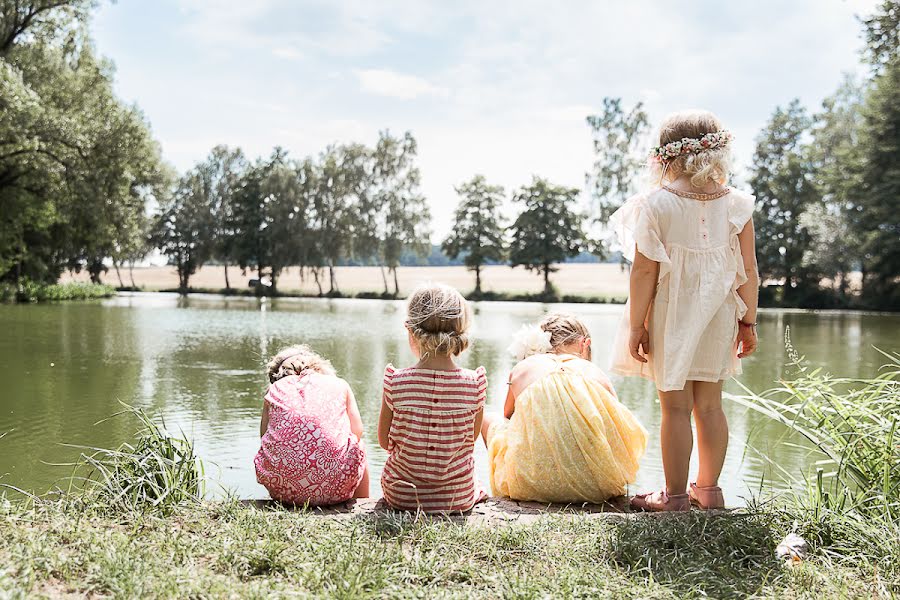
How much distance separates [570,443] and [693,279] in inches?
32.9

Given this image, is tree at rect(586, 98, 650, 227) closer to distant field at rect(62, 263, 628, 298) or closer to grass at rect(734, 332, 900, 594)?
distant field at rect(62, 263, 628, 298)

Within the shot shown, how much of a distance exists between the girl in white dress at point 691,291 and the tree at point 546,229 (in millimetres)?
39171

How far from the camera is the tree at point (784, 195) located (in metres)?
33.9

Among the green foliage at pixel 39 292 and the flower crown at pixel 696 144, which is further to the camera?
the green foliage at pixel 39 292

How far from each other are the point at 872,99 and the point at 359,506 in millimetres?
29917

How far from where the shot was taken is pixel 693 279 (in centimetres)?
279

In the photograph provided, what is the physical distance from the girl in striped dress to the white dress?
72 cm

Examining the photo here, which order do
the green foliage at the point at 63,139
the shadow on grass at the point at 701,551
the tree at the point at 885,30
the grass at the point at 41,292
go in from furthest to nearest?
the grass at the point at 41,292 → the green foliage at the point at 63,139 → the tree at the point at 885,30 → the shadow on grass at the point at 701,551

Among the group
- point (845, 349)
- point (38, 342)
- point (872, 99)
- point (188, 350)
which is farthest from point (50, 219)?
point (872, 99)

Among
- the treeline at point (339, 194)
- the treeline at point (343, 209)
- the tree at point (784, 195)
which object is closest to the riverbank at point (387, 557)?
the treeline at point (339, 194)

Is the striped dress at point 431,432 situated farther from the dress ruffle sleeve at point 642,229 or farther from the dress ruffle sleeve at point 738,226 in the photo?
the dress ruffle sleeve at point 738,226

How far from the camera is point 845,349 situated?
11594 millimetres

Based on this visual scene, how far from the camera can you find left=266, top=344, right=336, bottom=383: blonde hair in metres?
3.10

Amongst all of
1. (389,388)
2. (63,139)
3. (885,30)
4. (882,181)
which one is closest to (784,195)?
(882,181)
